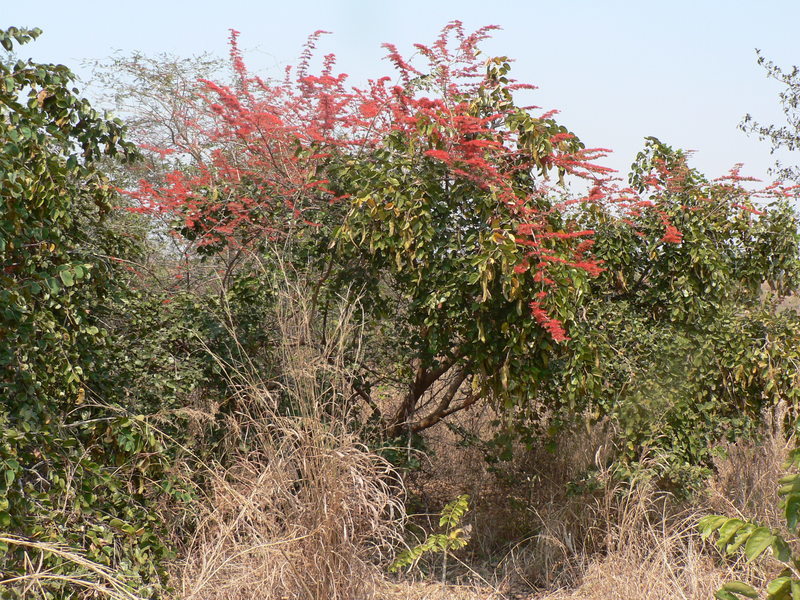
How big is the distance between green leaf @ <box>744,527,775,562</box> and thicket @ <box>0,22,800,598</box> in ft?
5.62

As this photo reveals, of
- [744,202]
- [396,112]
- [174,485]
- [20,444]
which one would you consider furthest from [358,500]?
[744,202]

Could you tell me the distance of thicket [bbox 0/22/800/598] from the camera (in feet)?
10.7

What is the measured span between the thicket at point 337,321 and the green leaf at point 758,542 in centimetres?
171

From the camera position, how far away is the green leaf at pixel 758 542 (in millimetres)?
1864

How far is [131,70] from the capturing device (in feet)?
28.1

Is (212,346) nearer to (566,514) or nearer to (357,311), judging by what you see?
(357,311)

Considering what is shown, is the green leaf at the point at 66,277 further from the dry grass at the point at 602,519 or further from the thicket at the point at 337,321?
the dry grass at the point at 602,519

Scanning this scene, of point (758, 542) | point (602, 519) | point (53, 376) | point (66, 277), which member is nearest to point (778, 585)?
point (758, 542)

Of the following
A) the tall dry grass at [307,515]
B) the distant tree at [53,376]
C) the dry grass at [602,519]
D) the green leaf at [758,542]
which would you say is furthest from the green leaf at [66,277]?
the dry grass at [602,519]

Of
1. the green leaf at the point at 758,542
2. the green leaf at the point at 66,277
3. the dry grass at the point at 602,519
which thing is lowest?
the dry grass at the point at 602,519

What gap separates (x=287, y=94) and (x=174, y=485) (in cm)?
306

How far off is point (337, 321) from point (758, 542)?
7.87 ft

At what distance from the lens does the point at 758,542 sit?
1.89m

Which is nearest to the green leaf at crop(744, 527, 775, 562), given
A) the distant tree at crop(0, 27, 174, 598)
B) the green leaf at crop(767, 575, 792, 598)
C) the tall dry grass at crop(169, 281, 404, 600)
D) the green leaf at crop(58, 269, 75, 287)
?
the green leaf at crop(767, 575, 792, 598)
